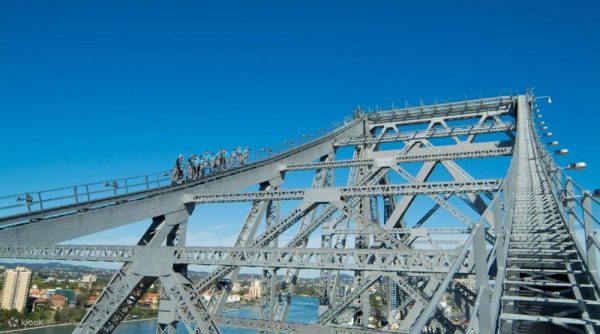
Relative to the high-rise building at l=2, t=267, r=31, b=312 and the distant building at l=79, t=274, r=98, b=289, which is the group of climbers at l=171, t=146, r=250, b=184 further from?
the distant building at l=79, t=274, r=98, b=289

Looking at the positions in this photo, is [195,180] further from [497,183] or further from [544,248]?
[544,248]

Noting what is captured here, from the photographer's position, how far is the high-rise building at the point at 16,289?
87.6 m

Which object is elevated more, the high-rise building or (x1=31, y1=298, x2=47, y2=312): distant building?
the high-rise building

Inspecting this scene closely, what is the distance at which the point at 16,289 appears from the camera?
89188 millimetres

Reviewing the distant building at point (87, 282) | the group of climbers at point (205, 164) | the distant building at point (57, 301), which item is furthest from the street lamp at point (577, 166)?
the distant building at point (87, 282)

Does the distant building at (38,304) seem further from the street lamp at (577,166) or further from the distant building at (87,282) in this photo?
the street lamp at (577,166)

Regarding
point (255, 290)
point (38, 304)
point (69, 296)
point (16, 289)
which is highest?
point (16, 289)

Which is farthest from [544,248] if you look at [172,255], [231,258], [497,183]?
[172,255]

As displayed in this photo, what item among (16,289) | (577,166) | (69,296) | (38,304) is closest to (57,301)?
(69,296)

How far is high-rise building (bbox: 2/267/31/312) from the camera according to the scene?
287 feet

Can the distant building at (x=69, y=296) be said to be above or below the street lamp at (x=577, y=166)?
below

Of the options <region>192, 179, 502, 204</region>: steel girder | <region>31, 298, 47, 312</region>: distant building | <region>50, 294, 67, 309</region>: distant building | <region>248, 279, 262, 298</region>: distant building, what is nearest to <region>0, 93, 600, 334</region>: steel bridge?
<region>192, 179, 502, 204</region>: steel girder

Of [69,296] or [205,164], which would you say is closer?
[205,164]

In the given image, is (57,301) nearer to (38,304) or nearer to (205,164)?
(38,304)
